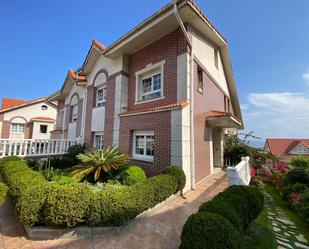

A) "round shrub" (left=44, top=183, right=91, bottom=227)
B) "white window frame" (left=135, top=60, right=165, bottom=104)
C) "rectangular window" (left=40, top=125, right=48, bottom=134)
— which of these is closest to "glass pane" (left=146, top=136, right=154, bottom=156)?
"white window frame" (left=135, top=60, right=165, bottom=104)

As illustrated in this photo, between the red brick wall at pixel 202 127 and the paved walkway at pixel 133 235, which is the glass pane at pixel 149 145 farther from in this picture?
the paved walkway at pixel 133 235

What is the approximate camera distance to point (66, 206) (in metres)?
3.67

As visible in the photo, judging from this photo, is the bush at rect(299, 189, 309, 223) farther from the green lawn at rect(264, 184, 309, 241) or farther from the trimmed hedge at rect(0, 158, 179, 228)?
the trimmed hedge at rect(0, 158, 179, 228)

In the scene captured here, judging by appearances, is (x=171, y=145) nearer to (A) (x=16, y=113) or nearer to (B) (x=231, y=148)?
(B) (x=231, y=148)

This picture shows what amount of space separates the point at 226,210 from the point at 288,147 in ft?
147

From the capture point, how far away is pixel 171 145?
686 cm

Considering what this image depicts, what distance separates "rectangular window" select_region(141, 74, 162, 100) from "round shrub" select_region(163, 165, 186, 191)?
3.98 metres

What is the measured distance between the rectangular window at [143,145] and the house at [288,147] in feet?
113

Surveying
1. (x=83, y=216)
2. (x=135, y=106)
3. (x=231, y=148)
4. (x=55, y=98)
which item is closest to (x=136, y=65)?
(x=135, y=106)

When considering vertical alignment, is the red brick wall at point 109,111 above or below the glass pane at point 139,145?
above

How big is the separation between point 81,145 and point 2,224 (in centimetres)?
820

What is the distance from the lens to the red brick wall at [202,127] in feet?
26.3

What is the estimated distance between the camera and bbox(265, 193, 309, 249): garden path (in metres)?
4.07

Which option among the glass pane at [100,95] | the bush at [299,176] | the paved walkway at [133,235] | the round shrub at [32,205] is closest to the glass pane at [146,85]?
the glass pane at [100,95]
